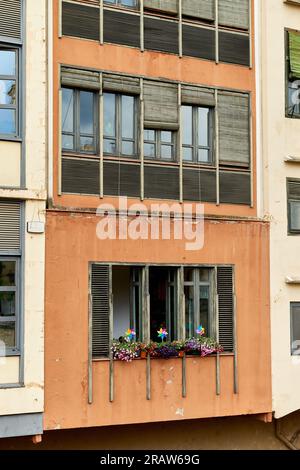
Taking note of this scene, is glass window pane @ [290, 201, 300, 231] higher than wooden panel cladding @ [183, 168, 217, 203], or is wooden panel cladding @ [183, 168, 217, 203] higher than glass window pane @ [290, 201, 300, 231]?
wooden panel cladding @ [183, 168, 217, 203]

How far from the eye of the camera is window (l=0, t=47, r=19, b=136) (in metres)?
13.7

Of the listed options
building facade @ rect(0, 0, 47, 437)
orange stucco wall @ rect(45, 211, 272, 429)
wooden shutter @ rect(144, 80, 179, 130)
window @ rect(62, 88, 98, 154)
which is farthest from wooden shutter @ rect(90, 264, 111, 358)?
wooden shutter @ rect(144, 80, 179, 130)

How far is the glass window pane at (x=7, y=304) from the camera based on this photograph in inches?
529

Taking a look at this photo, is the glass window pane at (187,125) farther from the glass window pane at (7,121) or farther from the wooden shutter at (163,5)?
the glass window pane at (7,121)

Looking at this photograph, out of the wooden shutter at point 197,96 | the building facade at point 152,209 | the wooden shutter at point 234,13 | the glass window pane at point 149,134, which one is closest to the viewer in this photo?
the building facade at point 152,209

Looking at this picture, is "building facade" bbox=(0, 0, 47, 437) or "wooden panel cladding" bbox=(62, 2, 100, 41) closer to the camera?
Answer: "building facade" bbox=(0, 0, 47, 437)

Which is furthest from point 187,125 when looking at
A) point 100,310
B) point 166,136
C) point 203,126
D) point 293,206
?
point 100,310

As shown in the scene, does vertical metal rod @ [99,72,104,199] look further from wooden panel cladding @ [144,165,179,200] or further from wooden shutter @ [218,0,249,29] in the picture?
wooden shutter @ [218,0,249,29]

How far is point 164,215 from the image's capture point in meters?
14.9

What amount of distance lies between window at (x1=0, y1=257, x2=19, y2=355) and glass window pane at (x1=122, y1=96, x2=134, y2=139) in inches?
133

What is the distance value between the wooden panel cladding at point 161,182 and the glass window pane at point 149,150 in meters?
0.30

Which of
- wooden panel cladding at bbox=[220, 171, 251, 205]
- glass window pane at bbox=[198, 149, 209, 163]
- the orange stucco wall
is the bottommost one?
the orange stucco wall

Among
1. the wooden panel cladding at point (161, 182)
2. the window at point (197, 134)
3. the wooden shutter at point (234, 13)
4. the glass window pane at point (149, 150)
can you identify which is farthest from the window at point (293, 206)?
the wooden shutter at point (234, 13)
